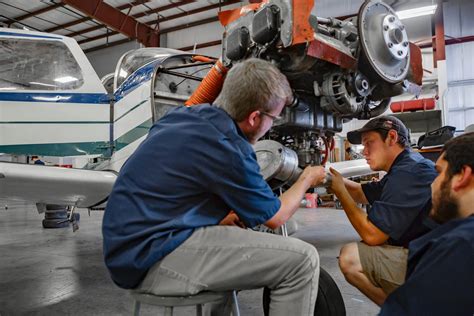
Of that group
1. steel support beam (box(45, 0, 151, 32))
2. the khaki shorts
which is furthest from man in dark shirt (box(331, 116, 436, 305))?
steel support beam (box(45, 0, 151, 32))

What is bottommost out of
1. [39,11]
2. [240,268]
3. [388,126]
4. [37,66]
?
[240,268]

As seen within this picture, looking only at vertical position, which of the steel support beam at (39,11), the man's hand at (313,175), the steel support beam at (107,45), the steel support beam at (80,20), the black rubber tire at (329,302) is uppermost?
the steel support beam at (80,20)

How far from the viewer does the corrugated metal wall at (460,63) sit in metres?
10.7

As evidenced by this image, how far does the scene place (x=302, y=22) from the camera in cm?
167

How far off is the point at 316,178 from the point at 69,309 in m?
1.91

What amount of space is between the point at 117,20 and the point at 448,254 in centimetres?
1278

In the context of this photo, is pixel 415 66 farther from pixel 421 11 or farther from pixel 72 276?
pixel 421 11

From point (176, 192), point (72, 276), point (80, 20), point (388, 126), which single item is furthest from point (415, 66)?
point (80, 20)

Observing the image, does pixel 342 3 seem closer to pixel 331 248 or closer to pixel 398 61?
pixel 331 248

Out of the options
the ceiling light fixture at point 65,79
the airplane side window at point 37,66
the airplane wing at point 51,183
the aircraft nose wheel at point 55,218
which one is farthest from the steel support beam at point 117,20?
the airplane wing at point 51,183

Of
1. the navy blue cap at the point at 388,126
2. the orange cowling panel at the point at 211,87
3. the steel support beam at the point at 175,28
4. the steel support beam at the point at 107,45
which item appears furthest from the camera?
the steel support beam at the point at 107,45

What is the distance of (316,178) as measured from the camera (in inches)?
64.6

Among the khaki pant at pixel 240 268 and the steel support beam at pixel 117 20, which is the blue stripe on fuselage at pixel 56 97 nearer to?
the khaki pant at pixel 240 268

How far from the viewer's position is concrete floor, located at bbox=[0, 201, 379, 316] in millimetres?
2367
